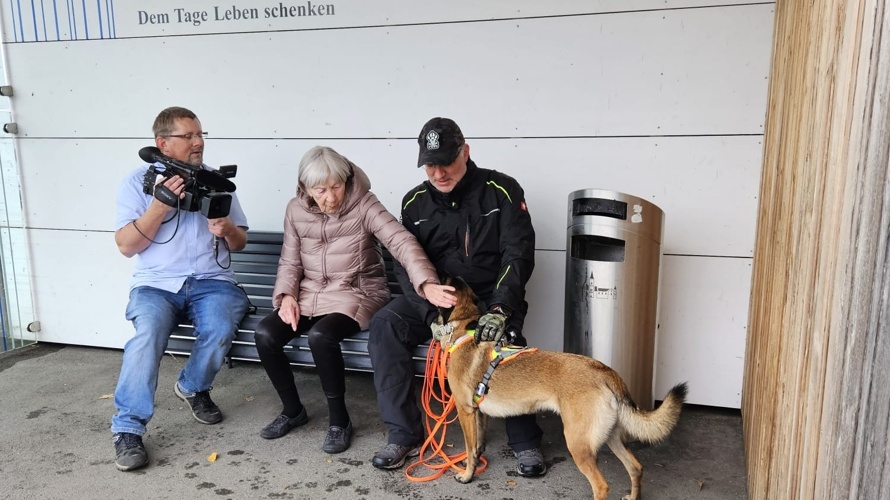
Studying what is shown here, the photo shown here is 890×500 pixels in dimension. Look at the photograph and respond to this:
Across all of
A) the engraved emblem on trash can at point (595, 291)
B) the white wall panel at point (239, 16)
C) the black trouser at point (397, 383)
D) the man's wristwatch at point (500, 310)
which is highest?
the white wall panel at point (239, 16)

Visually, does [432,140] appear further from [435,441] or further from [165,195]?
[435,441]

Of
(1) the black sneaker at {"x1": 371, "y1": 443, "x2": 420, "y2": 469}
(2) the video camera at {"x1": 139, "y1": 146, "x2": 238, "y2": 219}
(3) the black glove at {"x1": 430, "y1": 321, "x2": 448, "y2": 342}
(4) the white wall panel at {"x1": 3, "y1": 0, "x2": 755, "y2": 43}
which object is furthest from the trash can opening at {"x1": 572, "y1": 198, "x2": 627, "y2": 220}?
(2) the video camera at {"x1": 139, "y1": 146, "x2": 238, "y2": 219}

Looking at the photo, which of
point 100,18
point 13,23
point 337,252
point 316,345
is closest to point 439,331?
point 316,345

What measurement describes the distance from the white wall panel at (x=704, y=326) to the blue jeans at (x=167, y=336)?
2575 mm

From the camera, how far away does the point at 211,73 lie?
14.4ft

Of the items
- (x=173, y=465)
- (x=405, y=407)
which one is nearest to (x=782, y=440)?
(x=405, y=407)

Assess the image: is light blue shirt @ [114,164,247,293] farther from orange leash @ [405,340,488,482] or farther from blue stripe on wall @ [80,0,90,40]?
blue stripe on wall @ [80,0,90,40]

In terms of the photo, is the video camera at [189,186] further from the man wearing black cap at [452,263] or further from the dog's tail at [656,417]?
the dog's tail at [656,417]

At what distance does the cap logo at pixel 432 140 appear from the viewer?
118 inches

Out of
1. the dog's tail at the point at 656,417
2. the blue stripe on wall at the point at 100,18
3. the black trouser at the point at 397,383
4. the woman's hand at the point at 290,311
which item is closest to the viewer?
the dog's tail at the point at 656,417

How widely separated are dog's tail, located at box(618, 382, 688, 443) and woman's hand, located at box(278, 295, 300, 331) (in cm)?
178

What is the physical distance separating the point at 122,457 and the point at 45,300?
2.63 metres

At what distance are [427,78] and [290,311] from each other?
1.73m

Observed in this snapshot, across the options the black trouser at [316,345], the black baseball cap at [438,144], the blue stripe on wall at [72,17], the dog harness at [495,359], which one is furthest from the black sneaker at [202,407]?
the blue stripe on wall at [72,17]
